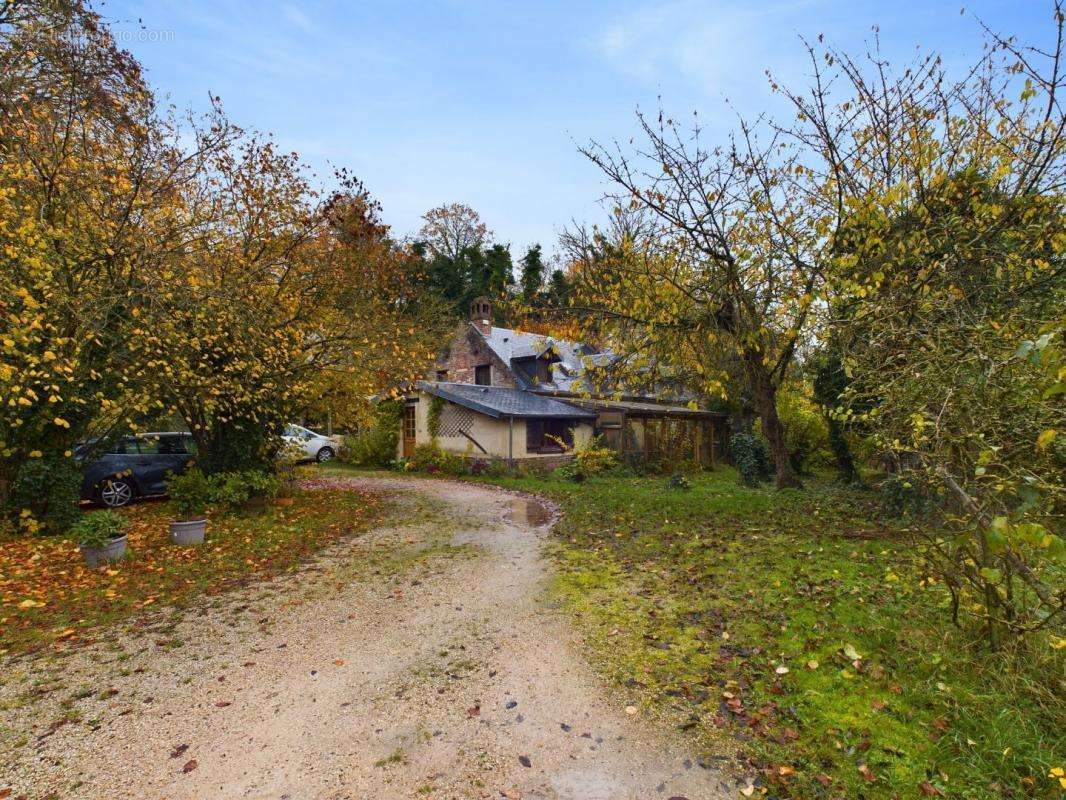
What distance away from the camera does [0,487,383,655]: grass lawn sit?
17.2 ft

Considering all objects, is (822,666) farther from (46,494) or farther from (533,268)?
(533,268)

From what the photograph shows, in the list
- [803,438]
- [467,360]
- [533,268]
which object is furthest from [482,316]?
[803,438]

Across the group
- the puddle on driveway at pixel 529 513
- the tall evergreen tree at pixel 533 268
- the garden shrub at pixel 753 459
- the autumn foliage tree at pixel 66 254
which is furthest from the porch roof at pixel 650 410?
the tall evergreen tree at pixel 533 268

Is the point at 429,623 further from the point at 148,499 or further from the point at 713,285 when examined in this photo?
the point at 148,499

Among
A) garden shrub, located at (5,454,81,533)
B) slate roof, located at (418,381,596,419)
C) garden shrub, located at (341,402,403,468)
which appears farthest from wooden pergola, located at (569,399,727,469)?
garden shrub, located at (5,454,81,533)

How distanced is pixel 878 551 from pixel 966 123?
6052 mm

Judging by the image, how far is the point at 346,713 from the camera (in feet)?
11.8

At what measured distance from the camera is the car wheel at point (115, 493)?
35.6 feet

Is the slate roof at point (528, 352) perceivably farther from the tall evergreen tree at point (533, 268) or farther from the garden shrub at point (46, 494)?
the garden shrub at point (46, 494)

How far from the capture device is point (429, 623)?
5176 mm

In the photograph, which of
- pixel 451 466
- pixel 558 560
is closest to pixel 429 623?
pixel 558 560

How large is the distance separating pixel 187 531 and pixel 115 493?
485cm

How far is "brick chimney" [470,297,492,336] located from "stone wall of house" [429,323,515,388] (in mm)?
353

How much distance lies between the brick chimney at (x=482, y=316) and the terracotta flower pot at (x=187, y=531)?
1738 centimetres
